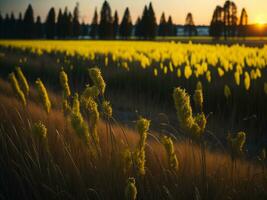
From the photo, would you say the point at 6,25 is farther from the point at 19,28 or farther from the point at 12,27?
the point at 19,28

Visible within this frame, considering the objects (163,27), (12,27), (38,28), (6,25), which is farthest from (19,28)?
(163,27)

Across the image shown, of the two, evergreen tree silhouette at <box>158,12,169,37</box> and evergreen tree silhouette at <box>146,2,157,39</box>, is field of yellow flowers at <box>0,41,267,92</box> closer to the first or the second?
evergreen tree silhouette at <box>146,2,157,39</box>

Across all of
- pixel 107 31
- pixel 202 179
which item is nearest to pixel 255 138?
pixel 202 179

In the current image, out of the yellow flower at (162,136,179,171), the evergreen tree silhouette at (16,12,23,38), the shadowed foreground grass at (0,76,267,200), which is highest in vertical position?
the evergreen tree silhouette at (16,12,23,38)

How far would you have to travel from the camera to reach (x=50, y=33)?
67062mm

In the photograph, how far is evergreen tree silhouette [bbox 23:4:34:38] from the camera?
66.0 meters

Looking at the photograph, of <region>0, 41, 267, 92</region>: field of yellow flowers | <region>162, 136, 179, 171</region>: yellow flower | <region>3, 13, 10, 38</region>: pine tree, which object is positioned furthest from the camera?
<region>3, 13, 10, 38</region>: pine tree

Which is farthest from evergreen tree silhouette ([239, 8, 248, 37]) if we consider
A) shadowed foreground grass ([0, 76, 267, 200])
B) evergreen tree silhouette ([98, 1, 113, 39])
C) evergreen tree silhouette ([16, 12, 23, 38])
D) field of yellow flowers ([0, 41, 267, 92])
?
shadowed foreground grass ([0, 76, 267, 200])

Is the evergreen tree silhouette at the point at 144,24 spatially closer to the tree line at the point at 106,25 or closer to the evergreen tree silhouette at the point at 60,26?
the tree line at the point at 106,25

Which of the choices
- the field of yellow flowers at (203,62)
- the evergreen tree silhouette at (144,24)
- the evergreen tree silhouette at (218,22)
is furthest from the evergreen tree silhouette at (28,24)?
the field of yellow flowers at (203,62)

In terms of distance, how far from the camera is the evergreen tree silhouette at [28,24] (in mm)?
66000

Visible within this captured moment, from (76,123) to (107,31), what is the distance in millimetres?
62706

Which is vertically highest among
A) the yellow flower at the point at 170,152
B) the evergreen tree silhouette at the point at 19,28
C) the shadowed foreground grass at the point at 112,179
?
the evergreen tree silhouette at the point at 19,28

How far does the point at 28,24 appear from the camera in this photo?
66.0 meters
